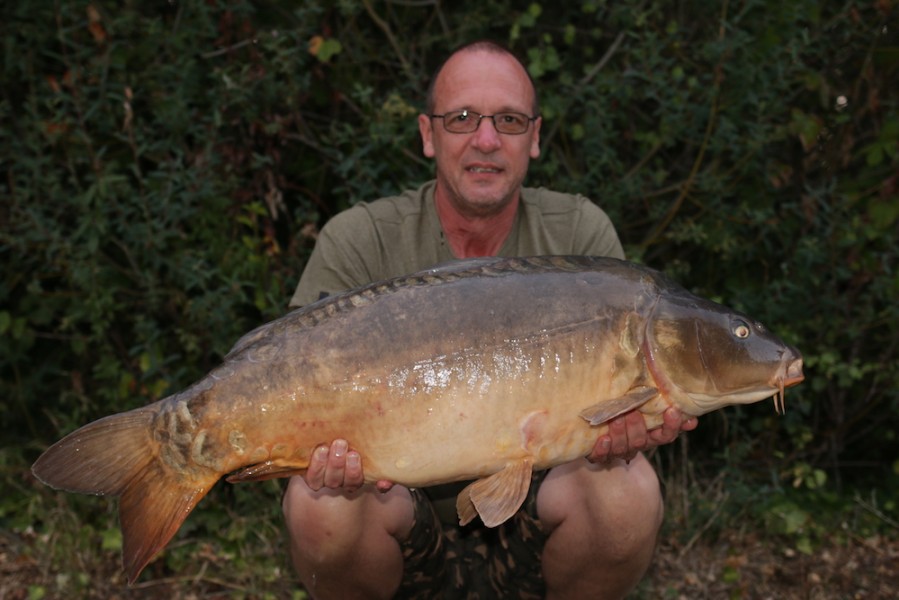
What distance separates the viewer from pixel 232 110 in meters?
3.22

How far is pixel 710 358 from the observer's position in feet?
6.01

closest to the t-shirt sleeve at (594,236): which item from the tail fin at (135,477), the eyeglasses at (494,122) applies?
the eyeglasses at (494,122)

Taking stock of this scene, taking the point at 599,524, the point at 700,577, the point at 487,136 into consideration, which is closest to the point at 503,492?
the point at 599,524

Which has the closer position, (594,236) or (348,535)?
(348,535)

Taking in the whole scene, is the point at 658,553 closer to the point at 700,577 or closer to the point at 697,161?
the point at 700,577

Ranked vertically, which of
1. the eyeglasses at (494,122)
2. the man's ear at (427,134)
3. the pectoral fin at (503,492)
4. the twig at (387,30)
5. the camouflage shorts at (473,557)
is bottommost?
the camouflage shorts at (473,557)

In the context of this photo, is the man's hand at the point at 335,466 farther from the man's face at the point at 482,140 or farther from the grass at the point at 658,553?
the grass at the point at 658,553

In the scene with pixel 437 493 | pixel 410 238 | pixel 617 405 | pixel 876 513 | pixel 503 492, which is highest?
pixel 410 238

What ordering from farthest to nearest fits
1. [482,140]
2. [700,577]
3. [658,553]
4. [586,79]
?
[586,79]
[658,553]
[700,577]
[482,140]

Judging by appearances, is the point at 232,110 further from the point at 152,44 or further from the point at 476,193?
the point at 476,193

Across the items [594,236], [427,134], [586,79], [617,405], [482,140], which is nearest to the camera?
[617,405]

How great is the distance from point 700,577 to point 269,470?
1.59 metres

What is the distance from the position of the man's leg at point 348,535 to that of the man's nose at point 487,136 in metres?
0.81

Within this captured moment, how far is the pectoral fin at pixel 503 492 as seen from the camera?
1772 mm
